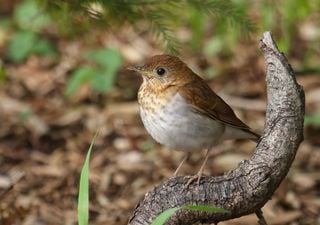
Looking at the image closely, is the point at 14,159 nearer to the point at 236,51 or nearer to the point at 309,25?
the point at 236,51

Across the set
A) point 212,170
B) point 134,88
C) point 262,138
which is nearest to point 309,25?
point 134,88

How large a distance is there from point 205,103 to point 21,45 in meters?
3.38

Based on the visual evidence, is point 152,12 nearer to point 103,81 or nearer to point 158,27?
point 158,27

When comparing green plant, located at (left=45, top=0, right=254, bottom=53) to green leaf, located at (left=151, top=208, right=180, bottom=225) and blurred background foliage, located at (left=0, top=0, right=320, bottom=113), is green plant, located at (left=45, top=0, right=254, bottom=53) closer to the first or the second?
blurred background foliage, located at (left=0, top=0, right=320, bottom=113)

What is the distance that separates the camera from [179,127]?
13.5 ft

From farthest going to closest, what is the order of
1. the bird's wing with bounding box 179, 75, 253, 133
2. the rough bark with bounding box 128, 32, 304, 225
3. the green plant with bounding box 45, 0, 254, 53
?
the green plant with bounding box 45, 0, 254, 53, the bird's wing with bounding box 179, 75, 253, 133, the rough bark with bounding box 128, 32, 304, 225

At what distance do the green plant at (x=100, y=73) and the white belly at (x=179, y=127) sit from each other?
2.34 m

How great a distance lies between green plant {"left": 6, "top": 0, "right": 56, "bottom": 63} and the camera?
7223mm

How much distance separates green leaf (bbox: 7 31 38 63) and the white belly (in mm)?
3175

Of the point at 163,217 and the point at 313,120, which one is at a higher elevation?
the point at 163,217

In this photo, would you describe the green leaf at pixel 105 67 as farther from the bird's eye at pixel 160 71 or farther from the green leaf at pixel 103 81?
the bird's eye at pixel 160 71

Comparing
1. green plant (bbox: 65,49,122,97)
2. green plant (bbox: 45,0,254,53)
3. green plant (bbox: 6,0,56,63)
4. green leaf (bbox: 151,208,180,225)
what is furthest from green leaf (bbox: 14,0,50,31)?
green leaf (bbox: 151,208,180,225)

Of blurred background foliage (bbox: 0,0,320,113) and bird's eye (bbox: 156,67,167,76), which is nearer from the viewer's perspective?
bird's eye (bbox: 156,67,167,76)

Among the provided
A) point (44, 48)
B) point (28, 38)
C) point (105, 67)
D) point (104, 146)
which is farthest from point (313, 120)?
point (28, 38)
